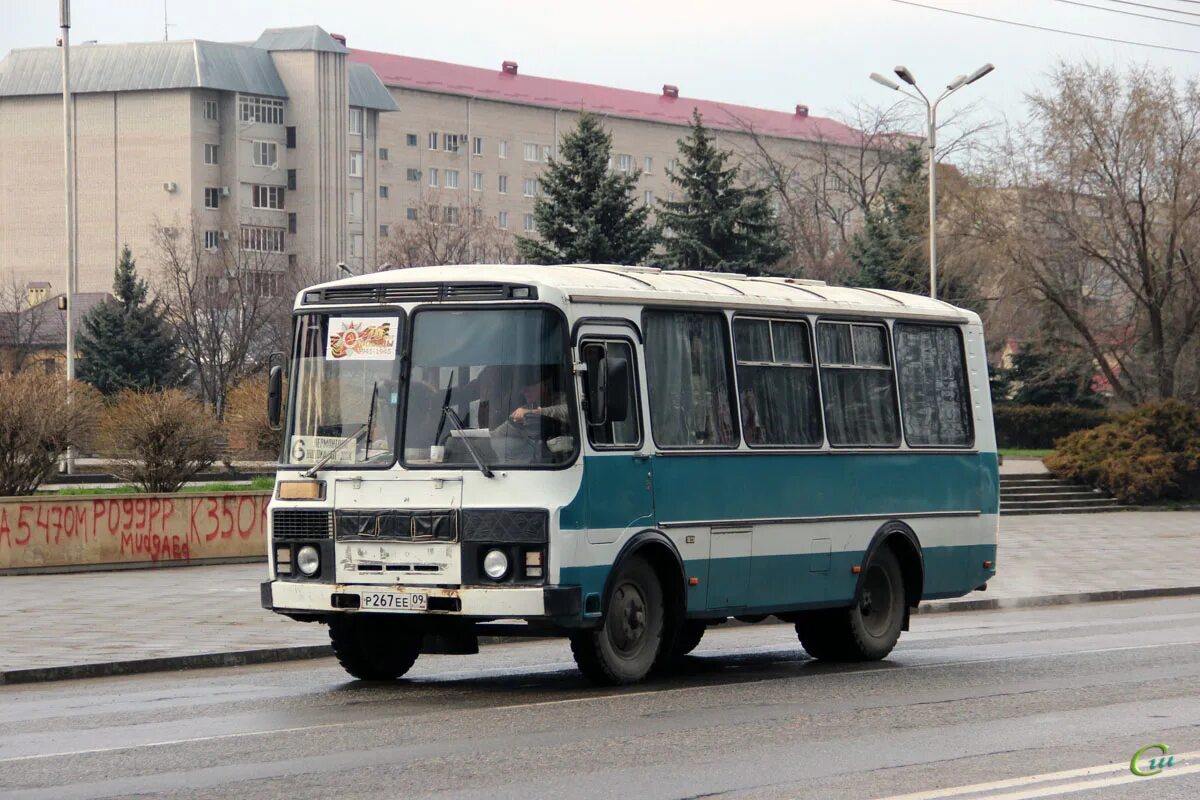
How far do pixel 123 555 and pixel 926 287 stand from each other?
1621 inches

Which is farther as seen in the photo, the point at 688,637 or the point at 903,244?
the point at 903,244

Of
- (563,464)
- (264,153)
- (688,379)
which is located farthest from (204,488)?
(264,153)

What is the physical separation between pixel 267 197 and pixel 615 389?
10426cm

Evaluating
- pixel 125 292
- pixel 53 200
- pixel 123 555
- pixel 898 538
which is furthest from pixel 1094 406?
pixel 53 200

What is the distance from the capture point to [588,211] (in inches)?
2041

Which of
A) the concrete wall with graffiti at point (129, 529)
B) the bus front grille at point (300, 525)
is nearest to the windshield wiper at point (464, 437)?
the bus front grille at point (300, 525)

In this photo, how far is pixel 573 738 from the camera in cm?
1012

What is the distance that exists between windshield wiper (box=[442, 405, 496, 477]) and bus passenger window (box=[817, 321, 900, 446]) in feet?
12.0

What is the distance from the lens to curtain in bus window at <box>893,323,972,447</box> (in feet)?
51.6

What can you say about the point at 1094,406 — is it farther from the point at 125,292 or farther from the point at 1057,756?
the point at 1057,756

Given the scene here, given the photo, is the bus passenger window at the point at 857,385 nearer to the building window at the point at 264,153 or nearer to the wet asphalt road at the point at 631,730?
the wet asphalt road at the point at 631,730

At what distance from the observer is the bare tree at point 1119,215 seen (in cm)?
5047

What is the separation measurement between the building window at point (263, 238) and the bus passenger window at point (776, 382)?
97.7m

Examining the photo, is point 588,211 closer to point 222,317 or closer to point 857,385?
point 222,317
